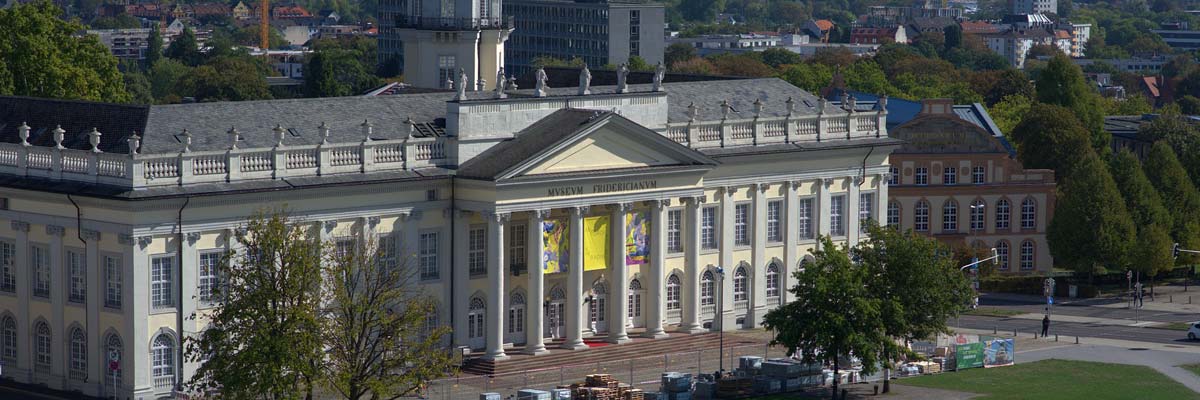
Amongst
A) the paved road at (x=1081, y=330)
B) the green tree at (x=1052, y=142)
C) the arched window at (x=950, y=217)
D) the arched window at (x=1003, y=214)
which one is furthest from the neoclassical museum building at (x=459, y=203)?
the green tree at (x=1052, y=142)

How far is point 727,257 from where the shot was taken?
115 metres

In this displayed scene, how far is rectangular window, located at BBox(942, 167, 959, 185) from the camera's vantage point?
152 metres

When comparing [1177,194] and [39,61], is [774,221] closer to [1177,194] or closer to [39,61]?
[1177,194]

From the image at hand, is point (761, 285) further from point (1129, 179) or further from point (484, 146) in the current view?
point (1129, 179)

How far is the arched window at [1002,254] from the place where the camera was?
154 m

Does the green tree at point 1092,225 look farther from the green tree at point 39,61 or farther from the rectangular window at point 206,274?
the rectangular window at point 206,274

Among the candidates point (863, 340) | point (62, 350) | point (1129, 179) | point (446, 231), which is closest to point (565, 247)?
point (446, 231)

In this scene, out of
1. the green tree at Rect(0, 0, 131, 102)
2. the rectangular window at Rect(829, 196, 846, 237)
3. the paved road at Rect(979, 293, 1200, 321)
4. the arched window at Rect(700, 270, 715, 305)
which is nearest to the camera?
the arched window at Rect(700, 270, 715, 305)

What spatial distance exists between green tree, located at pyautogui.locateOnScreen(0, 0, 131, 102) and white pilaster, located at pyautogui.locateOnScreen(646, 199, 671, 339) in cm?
3903

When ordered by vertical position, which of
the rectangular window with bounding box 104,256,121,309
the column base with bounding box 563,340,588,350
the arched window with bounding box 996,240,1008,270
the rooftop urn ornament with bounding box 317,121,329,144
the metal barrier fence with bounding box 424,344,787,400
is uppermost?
the rooftop urn ornament with bounding box 317,121,329,144

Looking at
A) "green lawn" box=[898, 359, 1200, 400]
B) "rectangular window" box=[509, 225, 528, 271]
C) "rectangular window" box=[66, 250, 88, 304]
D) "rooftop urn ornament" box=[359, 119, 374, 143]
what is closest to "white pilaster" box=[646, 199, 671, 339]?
"rectangular window" box=[509, 225, 528, 271]

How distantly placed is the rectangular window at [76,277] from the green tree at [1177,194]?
74.0 metres

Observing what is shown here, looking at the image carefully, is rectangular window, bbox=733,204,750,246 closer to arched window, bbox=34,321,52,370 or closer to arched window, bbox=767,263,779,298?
arched window, bbox=767,263,779,298

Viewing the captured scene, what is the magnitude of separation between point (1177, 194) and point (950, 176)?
13.6 metres
